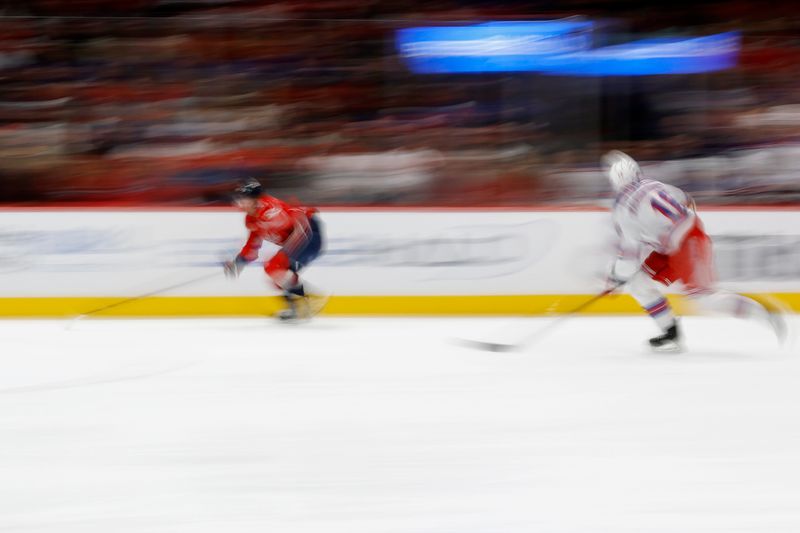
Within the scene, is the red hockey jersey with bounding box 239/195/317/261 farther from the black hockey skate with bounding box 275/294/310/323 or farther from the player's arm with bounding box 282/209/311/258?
the black hockey skate with bounding box 275/294/310/323

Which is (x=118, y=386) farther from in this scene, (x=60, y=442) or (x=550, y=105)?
(x=550, y=105)

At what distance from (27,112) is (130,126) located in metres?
0.75

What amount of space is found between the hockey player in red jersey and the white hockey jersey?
216cm

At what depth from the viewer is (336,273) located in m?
6.93

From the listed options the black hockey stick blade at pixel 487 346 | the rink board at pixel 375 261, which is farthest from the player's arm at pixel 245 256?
the black hockey stick blade at pixel 487 346

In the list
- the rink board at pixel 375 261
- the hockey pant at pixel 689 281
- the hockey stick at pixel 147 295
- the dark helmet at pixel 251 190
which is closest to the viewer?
the hockey pant at pixel 689 281

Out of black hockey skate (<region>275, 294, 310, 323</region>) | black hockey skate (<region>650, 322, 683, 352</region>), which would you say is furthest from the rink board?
black hockey skate (<region>650, 322, 683, 352</region>)

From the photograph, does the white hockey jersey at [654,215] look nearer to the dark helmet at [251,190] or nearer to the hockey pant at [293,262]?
the hockey pant at [293,262]

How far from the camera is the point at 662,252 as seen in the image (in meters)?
5.02

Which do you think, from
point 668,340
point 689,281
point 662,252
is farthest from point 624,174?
point 668,340

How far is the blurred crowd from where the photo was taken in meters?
7.14

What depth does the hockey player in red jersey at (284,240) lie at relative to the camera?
6.37 meters

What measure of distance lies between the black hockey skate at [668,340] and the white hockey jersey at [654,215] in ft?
1.38

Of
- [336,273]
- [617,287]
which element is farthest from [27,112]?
[617,287]
